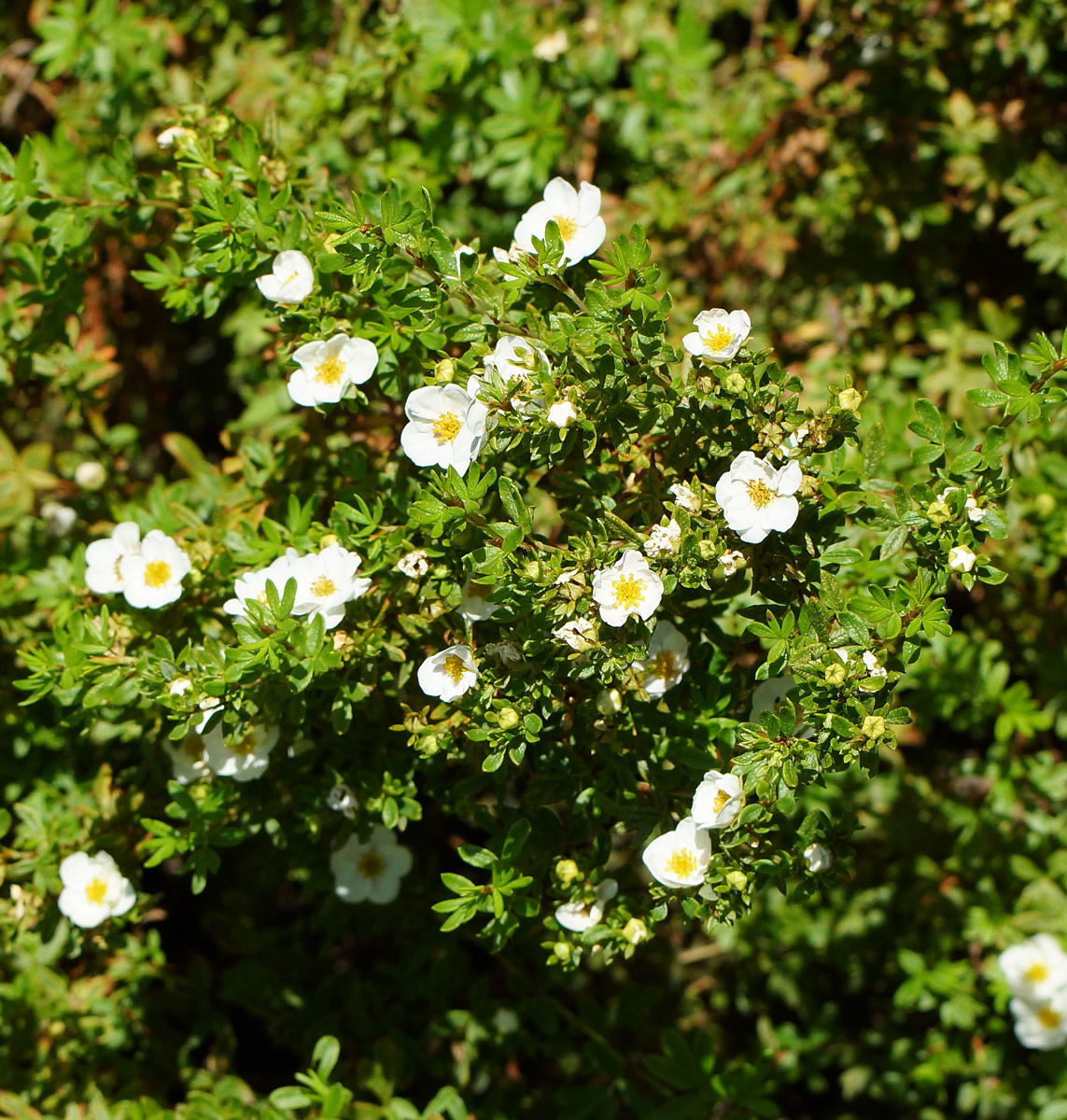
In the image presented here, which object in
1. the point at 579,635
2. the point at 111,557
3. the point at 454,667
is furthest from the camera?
the point at 111,557

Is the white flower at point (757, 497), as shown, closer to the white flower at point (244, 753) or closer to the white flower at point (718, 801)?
the white flower at point (718, 801)

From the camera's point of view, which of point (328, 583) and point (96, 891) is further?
point (96, 891)

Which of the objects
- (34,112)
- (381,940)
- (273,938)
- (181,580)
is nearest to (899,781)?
(381,940)

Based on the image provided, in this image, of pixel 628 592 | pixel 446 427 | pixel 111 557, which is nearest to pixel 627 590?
pixel 628 592

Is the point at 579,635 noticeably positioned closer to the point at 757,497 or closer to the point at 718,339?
the point at 757,497

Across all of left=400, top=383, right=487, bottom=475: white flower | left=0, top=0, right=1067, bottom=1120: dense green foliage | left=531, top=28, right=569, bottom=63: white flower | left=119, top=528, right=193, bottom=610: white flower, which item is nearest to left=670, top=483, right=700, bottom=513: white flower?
left=0, top=0, right=1067, bottom=1120: dense green foliage

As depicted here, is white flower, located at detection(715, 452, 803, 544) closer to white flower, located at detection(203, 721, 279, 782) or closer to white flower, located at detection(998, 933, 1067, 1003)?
white flower, located at detection(203, 721, 279, 782)

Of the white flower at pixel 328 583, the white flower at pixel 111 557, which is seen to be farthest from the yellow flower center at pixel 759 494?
the white flower at pixel 111 557
